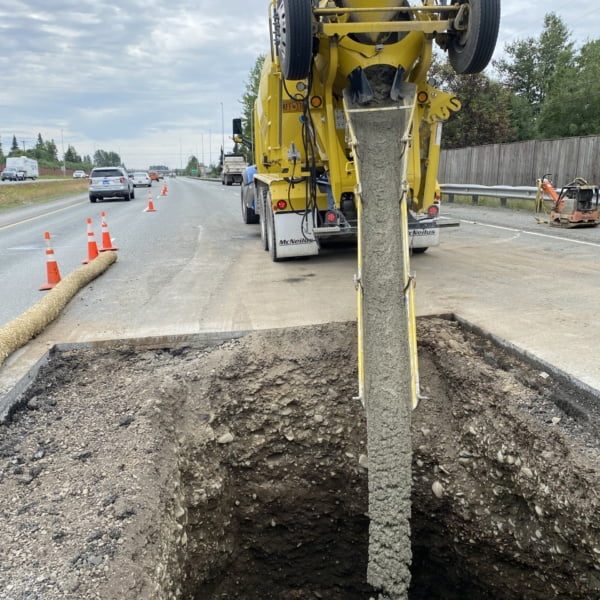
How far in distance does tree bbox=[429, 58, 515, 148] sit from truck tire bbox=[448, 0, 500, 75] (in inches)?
871

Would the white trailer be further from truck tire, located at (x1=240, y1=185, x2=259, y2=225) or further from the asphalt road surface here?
the asphalt road surface

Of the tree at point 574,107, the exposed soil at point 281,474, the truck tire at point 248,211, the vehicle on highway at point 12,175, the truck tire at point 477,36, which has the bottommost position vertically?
the exposed soil at point 281,474

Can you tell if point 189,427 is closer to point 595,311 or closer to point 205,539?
point 205,539

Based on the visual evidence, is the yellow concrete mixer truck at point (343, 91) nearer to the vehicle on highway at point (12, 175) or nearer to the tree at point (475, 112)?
the tree at point (475, 112)

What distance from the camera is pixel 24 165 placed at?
66.3m

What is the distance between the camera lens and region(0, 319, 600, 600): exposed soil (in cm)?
349

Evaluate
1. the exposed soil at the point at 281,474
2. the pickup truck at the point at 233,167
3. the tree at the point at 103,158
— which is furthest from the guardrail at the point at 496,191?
the tree at the point at 103,158

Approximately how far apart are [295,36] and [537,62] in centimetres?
3874

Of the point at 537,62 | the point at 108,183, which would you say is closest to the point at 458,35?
the point at 108,183

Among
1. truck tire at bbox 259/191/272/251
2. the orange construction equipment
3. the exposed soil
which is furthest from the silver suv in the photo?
the exposed soil

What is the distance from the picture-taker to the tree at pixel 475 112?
88.3 feet

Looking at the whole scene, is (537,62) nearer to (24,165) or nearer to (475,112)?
(475,112)

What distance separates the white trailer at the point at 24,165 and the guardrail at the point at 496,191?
58.6 m

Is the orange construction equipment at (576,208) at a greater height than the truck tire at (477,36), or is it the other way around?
the truck tire at (477,36)
